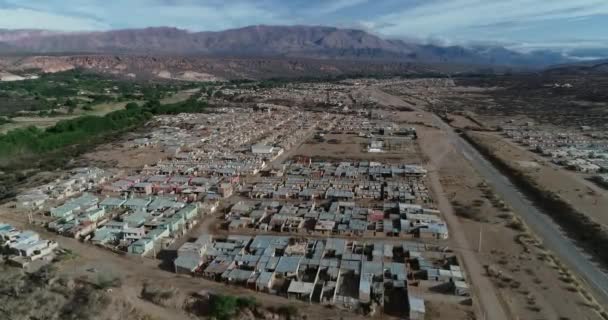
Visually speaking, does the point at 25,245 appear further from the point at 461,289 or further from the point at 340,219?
the point at 461,289

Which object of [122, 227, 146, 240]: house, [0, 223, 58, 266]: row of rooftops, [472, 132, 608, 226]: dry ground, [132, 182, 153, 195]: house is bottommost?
[0, 223, 58, 266]: row of rooftops

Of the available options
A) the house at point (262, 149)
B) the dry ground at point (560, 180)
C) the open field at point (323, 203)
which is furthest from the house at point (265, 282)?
the house at point (262, 149)

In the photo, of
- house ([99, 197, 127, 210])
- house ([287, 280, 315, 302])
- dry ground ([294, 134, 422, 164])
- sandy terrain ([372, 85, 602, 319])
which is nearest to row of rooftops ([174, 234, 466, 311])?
house ([287, 280, 315, 302])

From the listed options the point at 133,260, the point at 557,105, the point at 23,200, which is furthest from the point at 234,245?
the point at 557,105

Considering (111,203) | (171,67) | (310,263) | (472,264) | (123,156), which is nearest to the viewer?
(310,263)

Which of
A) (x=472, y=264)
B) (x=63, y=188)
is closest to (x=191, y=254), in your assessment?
(x=472, y=264)

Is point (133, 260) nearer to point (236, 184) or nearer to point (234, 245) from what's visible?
point (234, 245)

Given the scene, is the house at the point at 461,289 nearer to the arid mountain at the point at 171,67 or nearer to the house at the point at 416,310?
the house at the point at 416,310

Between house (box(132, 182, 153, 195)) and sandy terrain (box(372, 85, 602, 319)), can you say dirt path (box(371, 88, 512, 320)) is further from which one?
house (box(132, 182, 153, 195))
